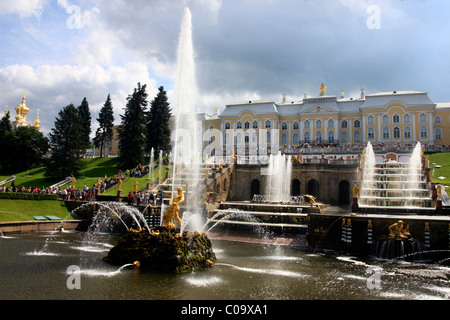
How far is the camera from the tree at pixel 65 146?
149 ft

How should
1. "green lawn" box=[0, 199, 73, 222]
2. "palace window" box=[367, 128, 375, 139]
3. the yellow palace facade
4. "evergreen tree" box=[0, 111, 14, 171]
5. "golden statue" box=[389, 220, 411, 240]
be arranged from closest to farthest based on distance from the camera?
"golden statue" box=[389, 220, 411, 240] → "green lawn" box=[0, 199, 73, 222] → "evergreen tree" box=[0, 111, 14, 171] → the yellow palace facade → "palace window" box=[367, 128, 375, 139]

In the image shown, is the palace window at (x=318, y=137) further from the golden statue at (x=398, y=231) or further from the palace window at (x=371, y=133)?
the golden statue at (x=398, y=231)

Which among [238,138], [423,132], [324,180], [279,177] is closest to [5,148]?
[238,138]

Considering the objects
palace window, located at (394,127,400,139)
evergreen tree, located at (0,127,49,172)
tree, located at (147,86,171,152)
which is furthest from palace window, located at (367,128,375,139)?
evergreen tree, located at (0,127,49,172)

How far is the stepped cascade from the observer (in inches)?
1004

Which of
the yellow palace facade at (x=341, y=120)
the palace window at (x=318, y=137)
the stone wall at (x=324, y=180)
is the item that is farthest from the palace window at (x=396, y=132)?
the stone wall at (x=324, y=180)

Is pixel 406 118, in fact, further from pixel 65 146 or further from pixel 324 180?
pixel 65 146

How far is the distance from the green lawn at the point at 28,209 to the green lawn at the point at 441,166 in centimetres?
3481

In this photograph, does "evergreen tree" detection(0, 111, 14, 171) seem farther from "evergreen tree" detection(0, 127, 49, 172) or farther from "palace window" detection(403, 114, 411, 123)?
"palace window" detection(403, 114, 411, 123)

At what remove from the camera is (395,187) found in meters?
29.9

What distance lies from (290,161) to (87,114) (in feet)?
147

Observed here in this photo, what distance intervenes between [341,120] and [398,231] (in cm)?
4881

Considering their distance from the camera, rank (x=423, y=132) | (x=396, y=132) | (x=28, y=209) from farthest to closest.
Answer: (x=396, y=132), (x=423, y=132), (x=28, y=209)

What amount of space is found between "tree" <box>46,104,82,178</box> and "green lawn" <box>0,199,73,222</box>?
15.1 metres
